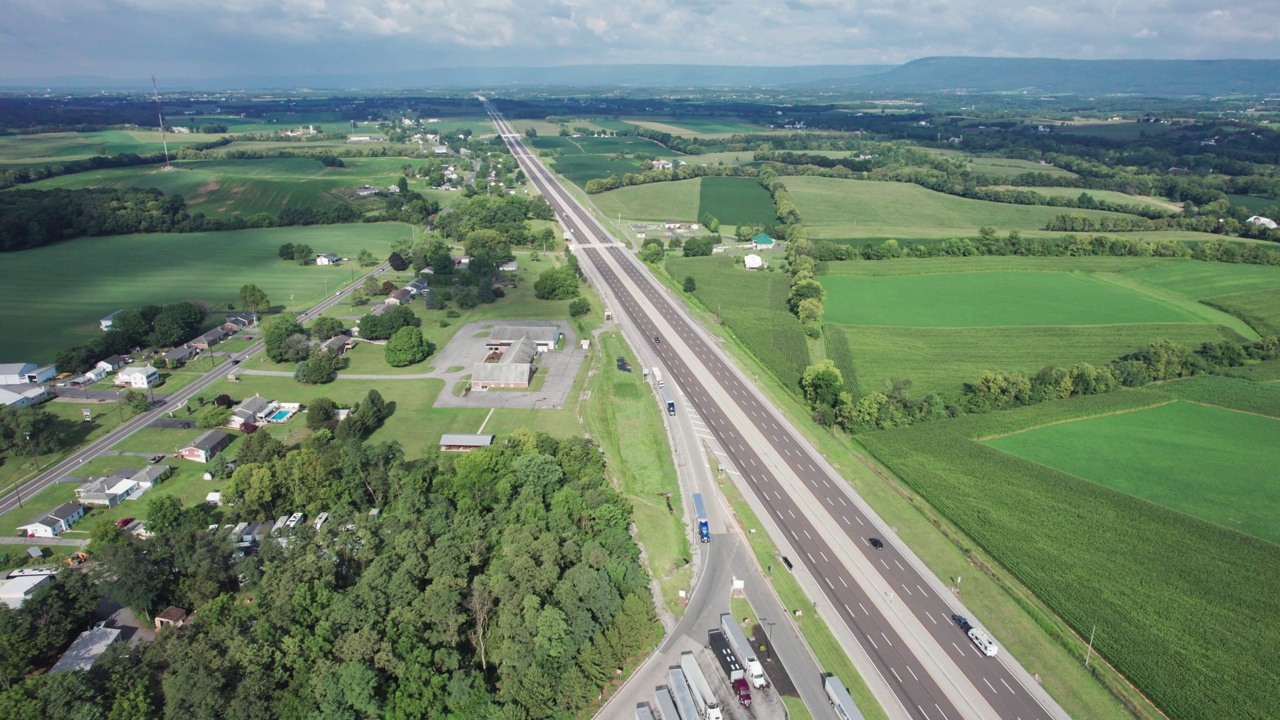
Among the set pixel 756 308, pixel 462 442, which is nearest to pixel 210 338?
pixel 462 442

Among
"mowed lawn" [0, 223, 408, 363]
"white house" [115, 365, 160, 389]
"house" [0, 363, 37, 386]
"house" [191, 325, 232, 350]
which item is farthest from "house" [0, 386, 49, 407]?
"house" [191, 325, 232, 350]

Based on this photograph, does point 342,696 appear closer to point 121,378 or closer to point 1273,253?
point 121,378

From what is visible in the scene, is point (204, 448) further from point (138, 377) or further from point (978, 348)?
point (978, 348)

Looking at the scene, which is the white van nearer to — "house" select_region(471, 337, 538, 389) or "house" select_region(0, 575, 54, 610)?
"house" select_region(471, 337, 538, 389)

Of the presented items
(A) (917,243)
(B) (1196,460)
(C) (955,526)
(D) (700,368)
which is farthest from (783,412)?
(A) (917,243)

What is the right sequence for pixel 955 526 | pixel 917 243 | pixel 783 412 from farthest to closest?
pixel 917 243 → pixel 783 412 → pixel 955 526
